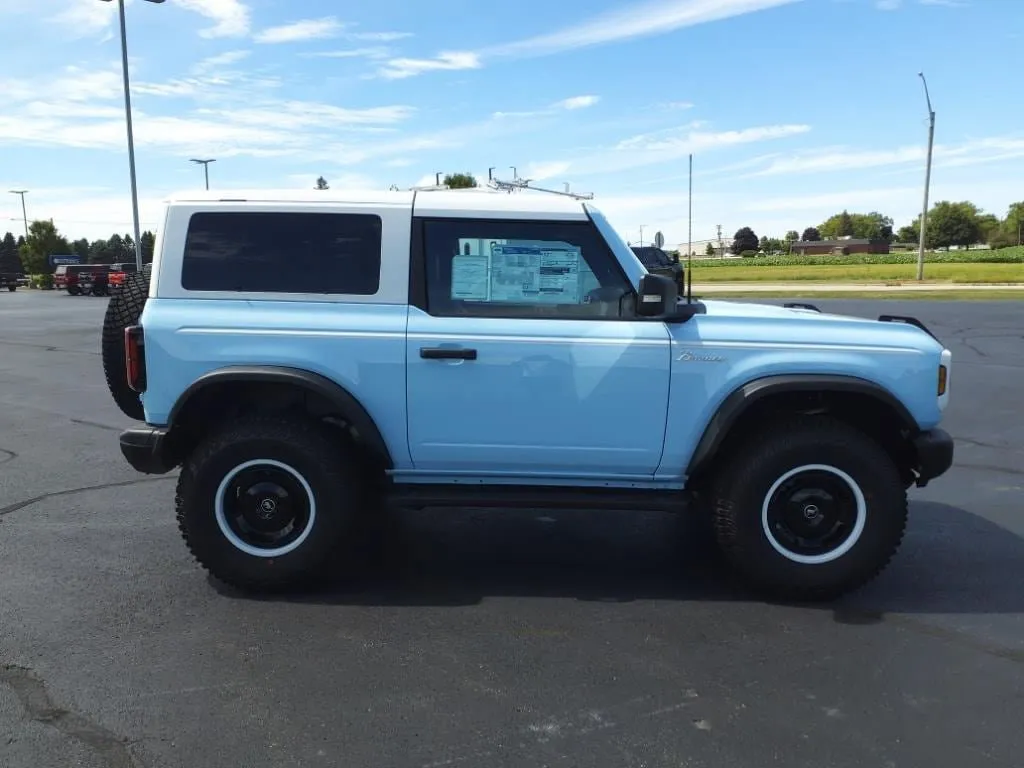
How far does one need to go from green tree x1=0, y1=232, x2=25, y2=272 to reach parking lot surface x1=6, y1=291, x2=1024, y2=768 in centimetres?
7305

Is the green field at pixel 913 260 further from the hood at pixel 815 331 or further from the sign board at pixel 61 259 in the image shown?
the hood at pixel 815 331

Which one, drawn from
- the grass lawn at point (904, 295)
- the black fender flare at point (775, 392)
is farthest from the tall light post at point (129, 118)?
the black fender flare at point (775, 392)

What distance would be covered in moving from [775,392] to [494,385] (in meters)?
1.32

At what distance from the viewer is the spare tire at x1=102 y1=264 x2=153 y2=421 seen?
4383mm

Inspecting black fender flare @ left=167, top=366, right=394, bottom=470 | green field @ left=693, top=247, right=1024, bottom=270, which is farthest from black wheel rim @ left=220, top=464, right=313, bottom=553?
green field @ left=693, top=247, right=1024, bottom=270

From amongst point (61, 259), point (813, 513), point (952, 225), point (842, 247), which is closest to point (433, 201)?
point (813, 513)

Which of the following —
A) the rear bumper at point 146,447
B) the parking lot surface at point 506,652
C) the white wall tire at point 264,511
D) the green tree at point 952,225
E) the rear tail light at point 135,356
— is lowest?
the parking lot surface at point 506,652

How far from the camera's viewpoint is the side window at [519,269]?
13.3 feet

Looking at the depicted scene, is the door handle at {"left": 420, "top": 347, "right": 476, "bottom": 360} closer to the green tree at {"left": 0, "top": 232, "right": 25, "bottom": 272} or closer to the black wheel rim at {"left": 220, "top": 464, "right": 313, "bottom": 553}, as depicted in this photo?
the black wheel rim at {"left": 220, "top": 464, "right": 313, "bottom": 553}

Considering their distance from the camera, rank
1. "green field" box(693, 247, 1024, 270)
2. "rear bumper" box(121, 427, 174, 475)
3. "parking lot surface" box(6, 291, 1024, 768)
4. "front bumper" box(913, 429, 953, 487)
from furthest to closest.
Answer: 1. "green field" box(693, 247, 1024, 270)
2. "rear bumper" box(121, 427, 174, 475)
3. "front bumper" box(913, 429, 953, 487)
4. "parking lot surface" box(6, 291, 1024, 768)

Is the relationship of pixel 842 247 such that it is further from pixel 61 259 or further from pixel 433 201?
pixel 433 201

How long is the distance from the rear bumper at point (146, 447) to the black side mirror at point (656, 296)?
2.41 m

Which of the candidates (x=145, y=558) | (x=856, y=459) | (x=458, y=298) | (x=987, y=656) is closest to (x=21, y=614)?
(x=145, y=558)

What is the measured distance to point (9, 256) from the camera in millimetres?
77500
